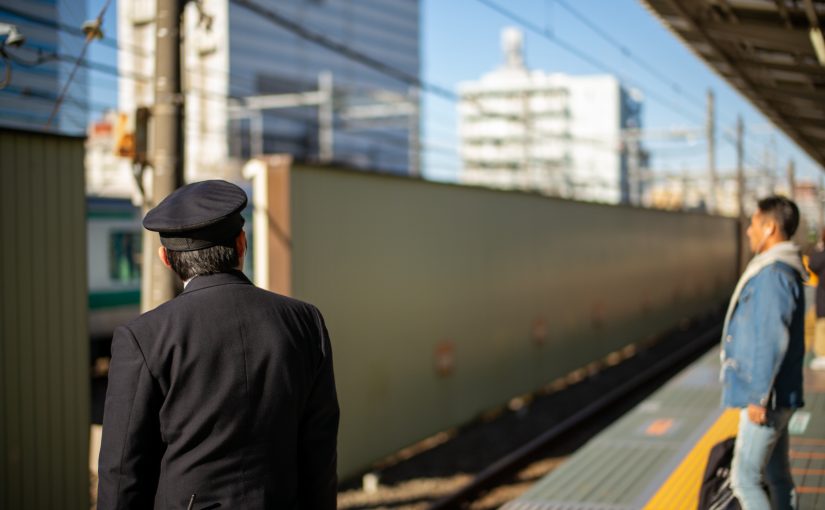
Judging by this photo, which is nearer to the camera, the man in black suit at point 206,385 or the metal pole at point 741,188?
the man in black suit at point 206,385

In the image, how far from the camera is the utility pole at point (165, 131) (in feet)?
16.1

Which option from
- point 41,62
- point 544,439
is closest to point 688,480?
point 544,439

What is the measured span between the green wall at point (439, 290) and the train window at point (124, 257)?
7.80m

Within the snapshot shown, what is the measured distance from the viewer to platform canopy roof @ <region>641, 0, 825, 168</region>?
777 centimetres

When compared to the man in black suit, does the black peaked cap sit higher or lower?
higher

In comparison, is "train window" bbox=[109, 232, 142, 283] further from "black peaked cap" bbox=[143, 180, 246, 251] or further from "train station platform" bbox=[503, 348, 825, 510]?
"black peaked cap" bbox=[143, 180, 246, 251]

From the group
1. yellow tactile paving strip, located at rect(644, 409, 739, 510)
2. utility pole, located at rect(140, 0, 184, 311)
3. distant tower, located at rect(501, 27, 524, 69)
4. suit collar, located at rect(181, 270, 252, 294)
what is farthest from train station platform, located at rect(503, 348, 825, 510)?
distant tower, located at rect(501, 27, 524, 69)

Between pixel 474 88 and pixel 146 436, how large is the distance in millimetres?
86106

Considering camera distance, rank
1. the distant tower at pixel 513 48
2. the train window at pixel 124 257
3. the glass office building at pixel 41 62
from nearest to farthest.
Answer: the glass office building at pixel 41 62 → the train window at pixel 124 257 → the distant tower at pixel 513 48

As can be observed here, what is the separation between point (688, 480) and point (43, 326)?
4208 millimetres

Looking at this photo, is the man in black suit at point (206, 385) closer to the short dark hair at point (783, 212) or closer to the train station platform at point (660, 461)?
the short dark hair at point (783, 212)

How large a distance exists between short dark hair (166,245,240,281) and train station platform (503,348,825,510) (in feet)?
11.3

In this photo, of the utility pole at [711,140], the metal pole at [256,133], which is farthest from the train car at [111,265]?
the utility pole at [711,140]

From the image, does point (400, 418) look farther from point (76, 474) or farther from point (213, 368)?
point (213, 368)
